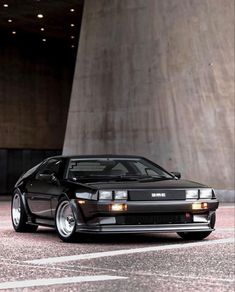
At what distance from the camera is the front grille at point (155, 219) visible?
35.3ft

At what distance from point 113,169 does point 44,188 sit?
1138mm

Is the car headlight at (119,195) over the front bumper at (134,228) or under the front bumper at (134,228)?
over

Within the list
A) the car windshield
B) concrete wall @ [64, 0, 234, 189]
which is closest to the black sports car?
the car windshield

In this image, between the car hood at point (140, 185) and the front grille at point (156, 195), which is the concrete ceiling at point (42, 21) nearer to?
the car hood at point (140, 185)

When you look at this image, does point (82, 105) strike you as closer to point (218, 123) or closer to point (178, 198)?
point (218, 123)

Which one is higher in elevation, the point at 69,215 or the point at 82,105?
the point at 82,105

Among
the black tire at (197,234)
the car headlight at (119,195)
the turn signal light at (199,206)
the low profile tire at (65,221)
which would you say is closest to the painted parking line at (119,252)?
the black tire at (197,234)

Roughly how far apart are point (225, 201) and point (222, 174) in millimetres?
928

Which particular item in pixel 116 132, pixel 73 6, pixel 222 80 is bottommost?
pixel 116 132

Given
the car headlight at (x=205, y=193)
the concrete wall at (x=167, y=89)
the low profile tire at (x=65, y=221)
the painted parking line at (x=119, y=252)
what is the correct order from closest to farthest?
the painted parking line at (x=119, y=252), the low profile tire at (x=65, y=221), the car headlight at (x=205, y=193), the concrete wall at (x=167, y=89)

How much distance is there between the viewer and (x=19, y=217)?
13.0 m

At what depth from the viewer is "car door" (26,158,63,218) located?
38.8 feet

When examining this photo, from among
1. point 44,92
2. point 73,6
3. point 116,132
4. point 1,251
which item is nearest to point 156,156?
point 116,132

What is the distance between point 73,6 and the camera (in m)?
38.0
